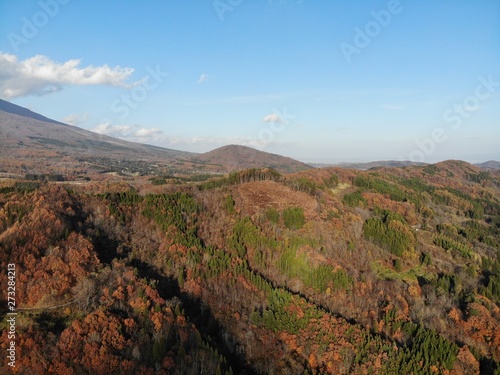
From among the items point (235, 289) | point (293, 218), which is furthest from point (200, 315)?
point (293, 218)

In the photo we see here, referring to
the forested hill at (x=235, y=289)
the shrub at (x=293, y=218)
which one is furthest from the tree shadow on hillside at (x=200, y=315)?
the shrub at (x=293, y=218)

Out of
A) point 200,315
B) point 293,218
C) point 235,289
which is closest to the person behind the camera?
point 200,315

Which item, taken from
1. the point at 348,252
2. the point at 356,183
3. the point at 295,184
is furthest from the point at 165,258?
the point at 356,183

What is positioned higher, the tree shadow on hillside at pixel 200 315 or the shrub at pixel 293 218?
the shrub at pixel 293 218

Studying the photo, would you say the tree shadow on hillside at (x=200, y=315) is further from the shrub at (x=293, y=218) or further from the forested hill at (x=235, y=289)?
the shrub at (x=293, y=218)

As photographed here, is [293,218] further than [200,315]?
Yes

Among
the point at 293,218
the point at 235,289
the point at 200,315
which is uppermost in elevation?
the point at 293,218

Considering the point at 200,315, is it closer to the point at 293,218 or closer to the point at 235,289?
the point at 235,289

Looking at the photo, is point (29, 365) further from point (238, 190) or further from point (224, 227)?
point (238, 190)

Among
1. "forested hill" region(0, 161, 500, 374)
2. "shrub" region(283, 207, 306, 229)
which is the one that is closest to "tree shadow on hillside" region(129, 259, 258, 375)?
"forested hill" region(0, 161, 500, 374)
